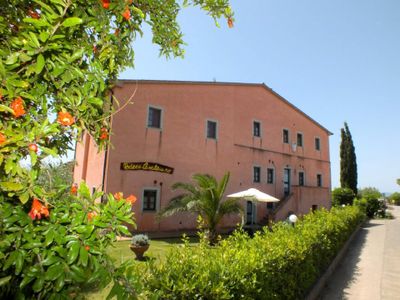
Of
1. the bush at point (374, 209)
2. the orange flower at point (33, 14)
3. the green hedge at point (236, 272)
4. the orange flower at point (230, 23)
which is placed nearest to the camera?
the orange flower at point (33, 14)

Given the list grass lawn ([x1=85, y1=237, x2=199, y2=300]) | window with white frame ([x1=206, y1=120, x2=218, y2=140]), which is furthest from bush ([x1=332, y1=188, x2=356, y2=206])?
grass lawn ([x1=85, y1=237, x2=199, y2=300])

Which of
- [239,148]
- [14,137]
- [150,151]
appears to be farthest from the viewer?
[239,148]

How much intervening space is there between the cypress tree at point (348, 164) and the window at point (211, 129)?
24.5 metres

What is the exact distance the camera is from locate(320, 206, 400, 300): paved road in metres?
8.36

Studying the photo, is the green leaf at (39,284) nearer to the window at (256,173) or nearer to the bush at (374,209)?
the window at (256,173)

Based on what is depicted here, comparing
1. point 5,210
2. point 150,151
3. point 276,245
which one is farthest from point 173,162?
point 5,210

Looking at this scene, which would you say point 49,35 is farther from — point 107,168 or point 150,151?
point 150,151

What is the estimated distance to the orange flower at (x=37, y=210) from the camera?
1.36 m

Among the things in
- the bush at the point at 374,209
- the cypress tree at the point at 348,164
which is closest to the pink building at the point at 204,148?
the bush at the point at 374,209

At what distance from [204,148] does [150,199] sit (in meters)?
5.80

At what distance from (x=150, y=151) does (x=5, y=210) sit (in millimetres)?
16502

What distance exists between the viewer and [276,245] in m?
6.66

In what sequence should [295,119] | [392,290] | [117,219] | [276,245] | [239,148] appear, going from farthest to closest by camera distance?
1. [295,119]
2. [239,148]
3. [392,290]
4. [276,245]
5. [117,219]

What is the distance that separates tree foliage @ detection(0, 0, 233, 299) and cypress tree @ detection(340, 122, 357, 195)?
40.9 metres
